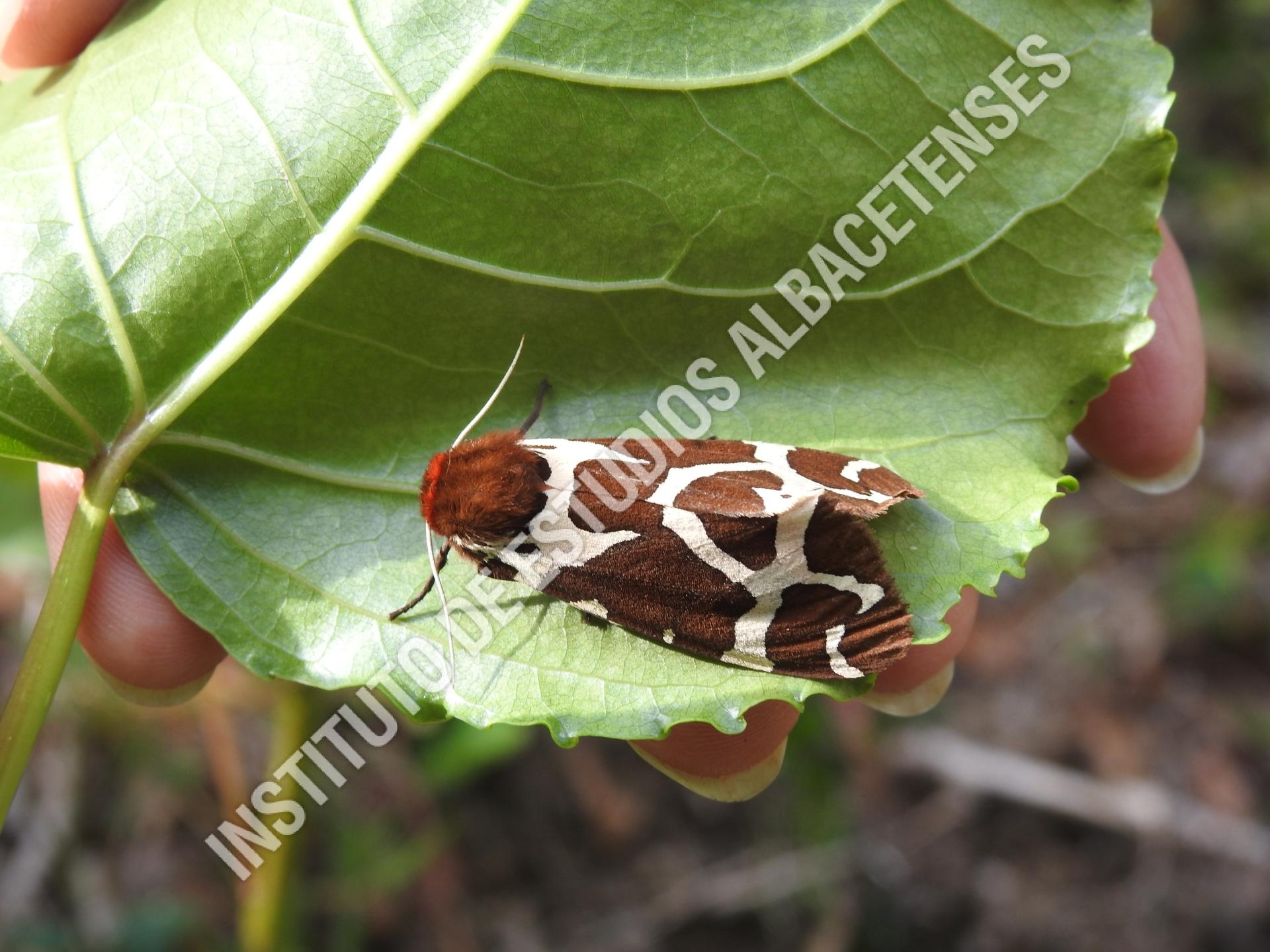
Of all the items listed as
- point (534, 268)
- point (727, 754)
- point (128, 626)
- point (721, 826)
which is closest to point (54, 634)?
point (128, 626)

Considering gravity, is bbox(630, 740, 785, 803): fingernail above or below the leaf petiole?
below

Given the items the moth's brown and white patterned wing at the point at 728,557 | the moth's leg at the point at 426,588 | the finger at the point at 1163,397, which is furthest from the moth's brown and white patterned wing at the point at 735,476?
the finger at the point at 1163,397

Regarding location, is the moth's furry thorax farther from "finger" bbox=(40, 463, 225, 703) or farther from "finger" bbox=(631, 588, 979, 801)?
"finger" bbox=(40, 463, 225, 703)

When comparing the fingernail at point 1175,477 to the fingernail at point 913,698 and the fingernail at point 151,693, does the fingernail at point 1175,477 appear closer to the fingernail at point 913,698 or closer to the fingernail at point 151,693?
the fingernail at point 913,698

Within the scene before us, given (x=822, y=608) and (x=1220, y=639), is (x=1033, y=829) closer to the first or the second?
→ (x=1220, y=639)

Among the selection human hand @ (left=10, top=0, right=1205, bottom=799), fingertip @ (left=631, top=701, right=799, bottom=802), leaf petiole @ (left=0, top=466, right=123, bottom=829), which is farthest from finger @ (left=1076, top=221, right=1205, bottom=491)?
leaf petiole @ (left=0, top=466, right=123, bottom=829)

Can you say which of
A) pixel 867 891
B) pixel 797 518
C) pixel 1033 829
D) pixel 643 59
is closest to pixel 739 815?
pixel 867 891
